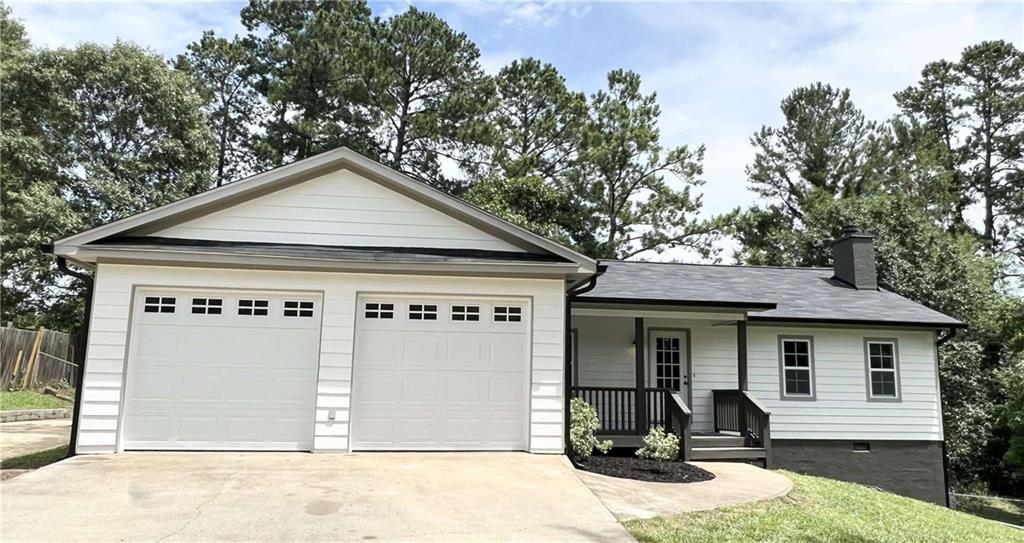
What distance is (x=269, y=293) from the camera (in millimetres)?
8797

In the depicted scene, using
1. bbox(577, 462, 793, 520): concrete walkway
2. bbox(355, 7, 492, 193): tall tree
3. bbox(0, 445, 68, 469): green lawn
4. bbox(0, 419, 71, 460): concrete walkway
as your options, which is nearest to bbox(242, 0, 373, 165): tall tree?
bbox(355, 7, 492, 193): tall tree

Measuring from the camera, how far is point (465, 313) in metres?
9.14

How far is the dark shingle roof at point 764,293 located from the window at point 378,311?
3711 mm

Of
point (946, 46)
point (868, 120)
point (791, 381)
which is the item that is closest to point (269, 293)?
point (791, 381)

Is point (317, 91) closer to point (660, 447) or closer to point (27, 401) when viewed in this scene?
point (27, 401)

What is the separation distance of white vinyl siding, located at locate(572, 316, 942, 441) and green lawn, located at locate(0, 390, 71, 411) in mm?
12608

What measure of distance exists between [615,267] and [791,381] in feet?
14.3

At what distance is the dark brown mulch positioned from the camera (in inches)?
336

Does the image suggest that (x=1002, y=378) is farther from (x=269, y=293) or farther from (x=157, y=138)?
(x=157, y=138)

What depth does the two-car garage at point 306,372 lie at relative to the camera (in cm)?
845

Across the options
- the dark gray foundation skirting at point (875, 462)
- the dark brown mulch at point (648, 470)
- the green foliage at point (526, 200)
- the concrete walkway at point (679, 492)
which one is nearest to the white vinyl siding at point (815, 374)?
the dark gray foundation skirting at point (875, 462)

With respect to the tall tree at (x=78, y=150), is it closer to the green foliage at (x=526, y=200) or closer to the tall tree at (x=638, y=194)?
the green foliage at (x=526, y=200)

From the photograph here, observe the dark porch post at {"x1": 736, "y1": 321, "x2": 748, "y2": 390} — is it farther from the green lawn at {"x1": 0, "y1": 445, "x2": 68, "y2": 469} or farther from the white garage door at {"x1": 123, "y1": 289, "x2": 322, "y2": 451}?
the green lawn at {"x1": 0, "y1": 445, "x2": 68, "y2": 469}

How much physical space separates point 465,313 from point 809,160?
2754 cm
